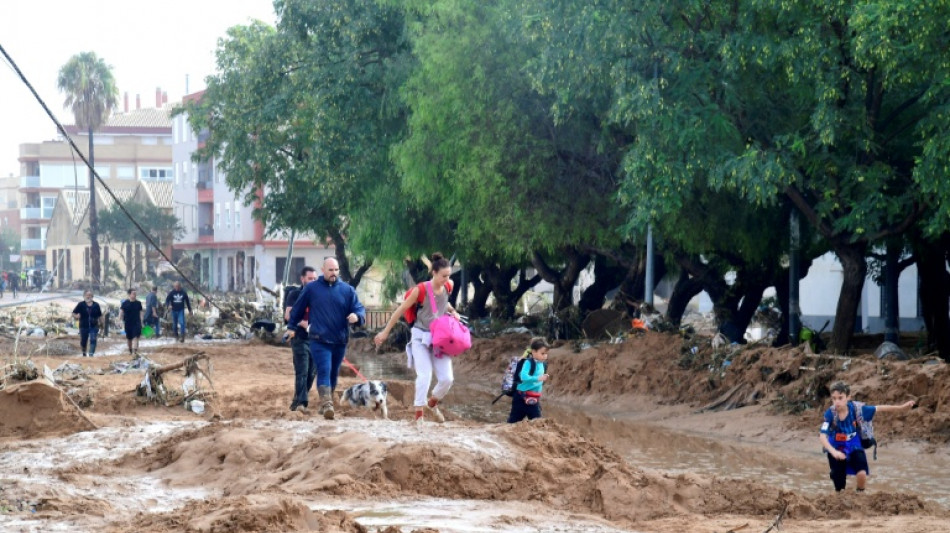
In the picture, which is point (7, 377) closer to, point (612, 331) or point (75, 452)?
point (75, 452)

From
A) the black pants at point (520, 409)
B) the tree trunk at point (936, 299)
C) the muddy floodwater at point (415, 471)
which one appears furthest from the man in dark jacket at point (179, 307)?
the black pants at point (520, 409)

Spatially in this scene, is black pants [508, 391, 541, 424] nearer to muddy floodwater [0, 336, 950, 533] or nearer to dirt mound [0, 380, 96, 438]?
muddy floodwater [0, 336, 950, 533]

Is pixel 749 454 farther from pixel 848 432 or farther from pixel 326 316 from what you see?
pixel 326 316

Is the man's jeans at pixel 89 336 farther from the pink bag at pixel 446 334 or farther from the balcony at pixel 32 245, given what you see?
the balcony at pixel 32 245

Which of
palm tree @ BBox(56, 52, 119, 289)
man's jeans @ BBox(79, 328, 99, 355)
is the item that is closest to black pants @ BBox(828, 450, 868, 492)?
man's jeans @ BBox(79, 328, 99, 355)

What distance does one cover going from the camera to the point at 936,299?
89.0 feet

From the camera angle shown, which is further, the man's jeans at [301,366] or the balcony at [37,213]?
the balcony at [37,213]

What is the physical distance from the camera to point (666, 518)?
415 inches

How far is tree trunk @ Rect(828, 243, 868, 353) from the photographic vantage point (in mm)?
22516

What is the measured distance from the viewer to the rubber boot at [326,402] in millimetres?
→ 14352

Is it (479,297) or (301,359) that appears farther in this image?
(479,297)

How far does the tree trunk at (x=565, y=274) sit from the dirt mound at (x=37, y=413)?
21041 millimetres

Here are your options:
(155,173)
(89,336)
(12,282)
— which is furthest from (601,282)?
(155,173)

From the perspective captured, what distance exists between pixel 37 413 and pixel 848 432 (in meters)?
9.10
